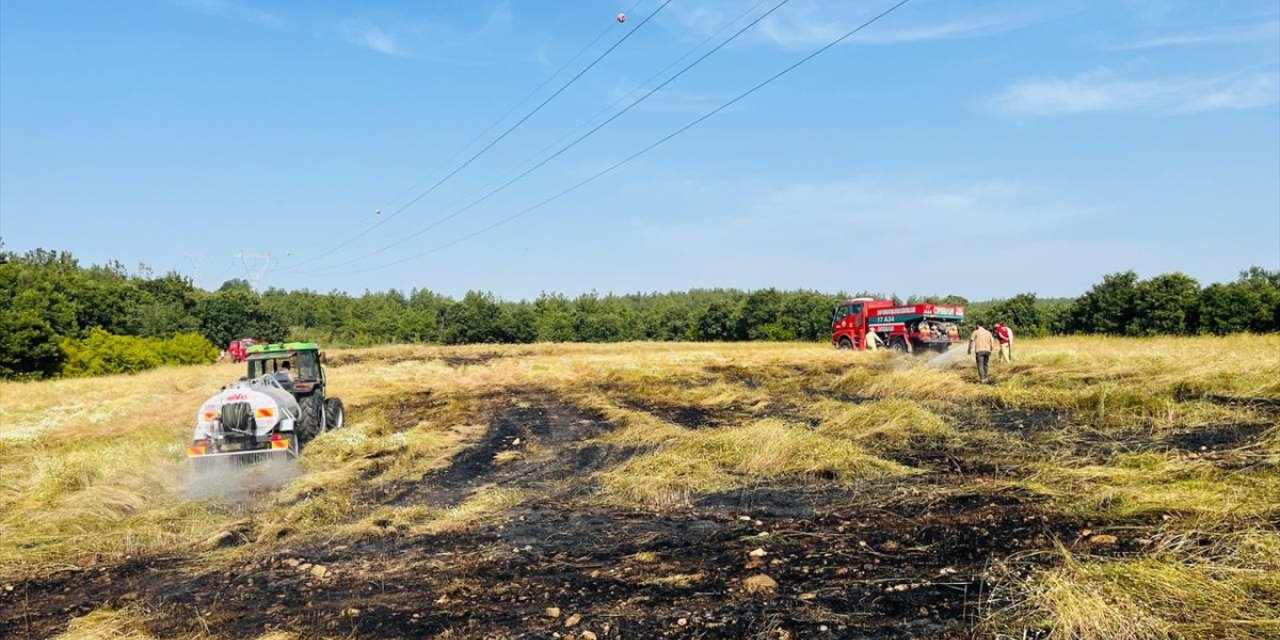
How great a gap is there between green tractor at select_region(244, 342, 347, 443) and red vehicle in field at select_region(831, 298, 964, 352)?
22284 millimetres

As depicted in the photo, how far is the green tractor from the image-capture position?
13578mm

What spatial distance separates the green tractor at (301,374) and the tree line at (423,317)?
111 ft

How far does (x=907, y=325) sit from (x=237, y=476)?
25.1m

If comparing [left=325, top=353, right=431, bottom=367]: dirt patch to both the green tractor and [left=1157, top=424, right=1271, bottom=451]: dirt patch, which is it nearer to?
the green tractor

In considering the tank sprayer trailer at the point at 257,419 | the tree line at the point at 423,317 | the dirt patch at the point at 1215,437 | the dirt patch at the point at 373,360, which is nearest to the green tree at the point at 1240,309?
the tree line at the point at 423,317

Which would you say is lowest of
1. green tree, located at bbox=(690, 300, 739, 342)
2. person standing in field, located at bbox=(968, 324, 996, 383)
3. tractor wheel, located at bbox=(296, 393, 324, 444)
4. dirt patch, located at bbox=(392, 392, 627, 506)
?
dirt patch, located at bbox=(392, 392, 627, 506)

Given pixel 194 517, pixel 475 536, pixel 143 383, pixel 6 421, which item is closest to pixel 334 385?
pixel 6 421

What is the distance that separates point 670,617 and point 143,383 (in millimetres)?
33480

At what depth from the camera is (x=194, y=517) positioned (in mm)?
8727

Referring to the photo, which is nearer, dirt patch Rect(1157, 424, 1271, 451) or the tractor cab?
dirt patch Rect(1157, 424, 1271, 451)

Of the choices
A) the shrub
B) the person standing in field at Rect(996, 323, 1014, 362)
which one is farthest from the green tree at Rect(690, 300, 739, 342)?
the person standing in field at Rect(996, 323, 1014, 362)

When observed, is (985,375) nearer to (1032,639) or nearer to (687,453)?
(687,453)

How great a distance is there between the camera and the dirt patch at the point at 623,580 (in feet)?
16.3

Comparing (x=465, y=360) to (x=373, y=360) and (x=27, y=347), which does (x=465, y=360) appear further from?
(x=27, y=347)
